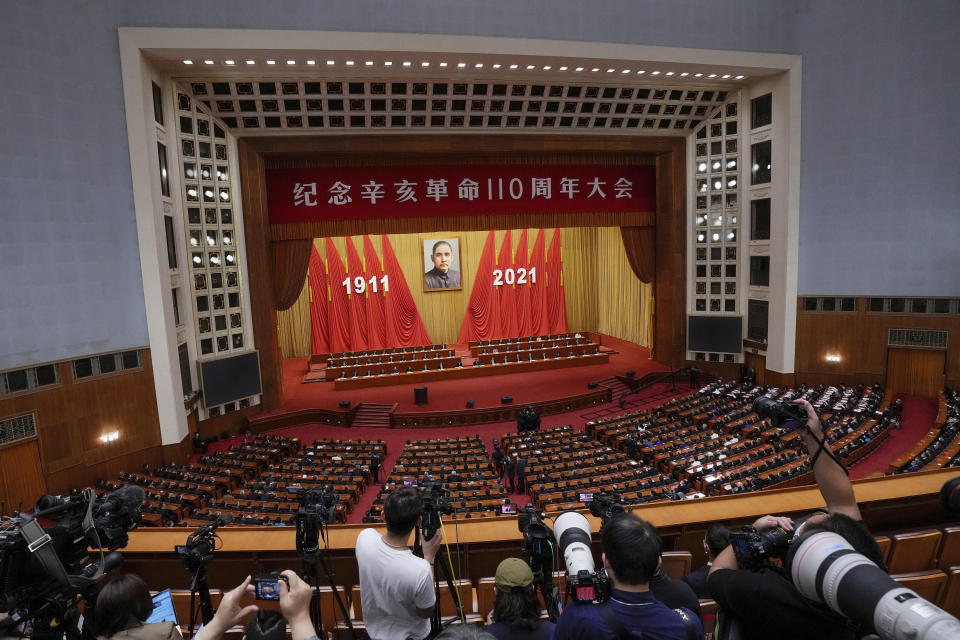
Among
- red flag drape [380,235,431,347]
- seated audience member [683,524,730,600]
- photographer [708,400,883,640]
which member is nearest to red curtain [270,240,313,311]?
red flag drape [380,235,431,347]

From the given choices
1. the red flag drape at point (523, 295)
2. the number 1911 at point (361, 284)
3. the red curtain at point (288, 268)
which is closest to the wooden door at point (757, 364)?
the red flag drape at point (523, 295)

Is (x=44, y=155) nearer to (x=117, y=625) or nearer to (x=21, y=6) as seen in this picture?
(x=21, y=6)

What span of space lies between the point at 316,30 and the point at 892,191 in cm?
1539

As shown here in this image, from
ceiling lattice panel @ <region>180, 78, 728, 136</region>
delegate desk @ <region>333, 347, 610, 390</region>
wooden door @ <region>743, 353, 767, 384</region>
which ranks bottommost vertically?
delegate desk @ <region>333, 347, 610, 390</region>

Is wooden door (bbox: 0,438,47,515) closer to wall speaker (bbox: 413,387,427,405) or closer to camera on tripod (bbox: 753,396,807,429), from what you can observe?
wall speaker (bbox: 413,387,427,405)

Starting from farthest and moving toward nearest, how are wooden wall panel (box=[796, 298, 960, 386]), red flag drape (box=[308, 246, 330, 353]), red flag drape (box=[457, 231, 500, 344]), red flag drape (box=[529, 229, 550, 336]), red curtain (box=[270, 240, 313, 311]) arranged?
red flag drape (box=[529, 229, 550, 336]), red flag drape (box=[457, 231, 500, 344]), red flag drape (box=[308, 246, 330, 353]), red curtain (box=[270, 240, 313, 311]), wooden wall panel (box=[796, 298, 960, 386])

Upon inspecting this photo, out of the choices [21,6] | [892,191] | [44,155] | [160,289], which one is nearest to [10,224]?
[44,155]

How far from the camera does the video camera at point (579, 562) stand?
1856 millimetres

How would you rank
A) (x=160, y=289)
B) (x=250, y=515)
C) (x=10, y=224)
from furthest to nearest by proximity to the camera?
(x=160, y=289) < (x=10, y=224) < (x=250, y=515)

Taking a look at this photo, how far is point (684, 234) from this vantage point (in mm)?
18594

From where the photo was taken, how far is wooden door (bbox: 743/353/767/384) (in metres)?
17.1

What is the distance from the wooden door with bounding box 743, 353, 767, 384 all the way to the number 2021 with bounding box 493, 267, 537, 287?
10.4 metres

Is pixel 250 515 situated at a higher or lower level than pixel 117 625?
lower

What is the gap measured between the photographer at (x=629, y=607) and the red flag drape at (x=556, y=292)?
24.2 metres
